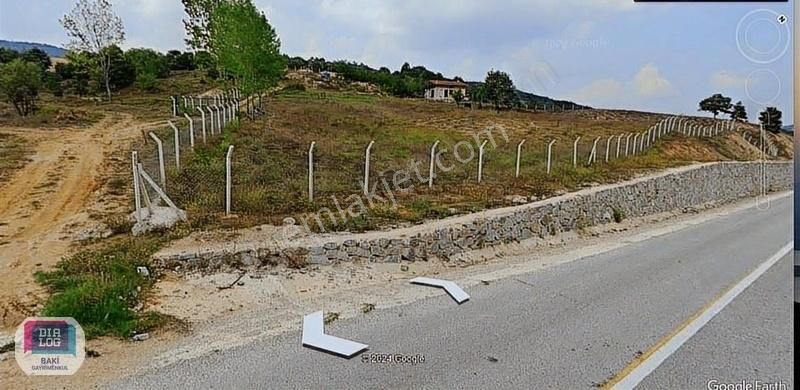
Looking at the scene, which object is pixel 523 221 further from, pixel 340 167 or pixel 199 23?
pixel 199 23

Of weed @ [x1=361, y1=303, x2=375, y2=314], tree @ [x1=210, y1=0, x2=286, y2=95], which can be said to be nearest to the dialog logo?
weed @ [x1=361, y1=303, x2=375, y2=314]

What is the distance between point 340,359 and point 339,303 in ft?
2.36

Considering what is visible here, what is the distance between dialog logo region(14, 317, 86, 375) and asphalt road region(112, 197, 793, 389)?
10.2 inches

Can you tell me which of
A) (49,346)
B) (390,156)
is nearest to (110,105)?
(390,156)

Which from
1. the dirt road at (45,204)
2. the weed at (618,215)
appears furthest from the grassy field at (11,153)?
the weed at (618,215)

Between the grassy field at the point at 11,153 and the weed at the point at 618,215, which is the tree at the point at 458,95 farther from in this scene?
the grassy field at the point at 11,153

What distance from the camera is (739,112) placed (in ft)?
5.46

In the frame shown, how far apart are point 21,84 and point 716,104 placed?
23.4 feet

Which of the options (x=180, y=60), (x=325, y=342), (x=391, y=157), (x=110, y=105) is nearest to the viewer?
(x=325, y=342)

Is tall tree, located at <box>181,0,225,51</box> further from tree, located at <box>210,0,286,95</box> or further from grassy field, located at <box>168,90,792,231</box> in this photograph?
grassy field, located at <box>168,90,792,231</box>

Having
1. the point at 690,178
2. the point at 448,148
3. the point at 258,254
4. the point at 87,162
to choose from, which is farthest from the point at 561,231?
the point at 87,162

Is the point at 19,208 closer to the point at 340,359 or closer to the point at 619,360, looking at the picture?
the point at 340,359

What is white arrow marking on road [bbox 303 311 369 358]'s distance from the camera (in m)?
2.03

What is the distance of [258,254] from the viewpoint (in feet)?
10.2
